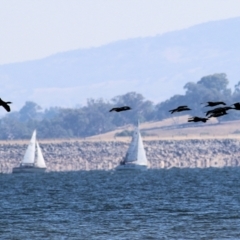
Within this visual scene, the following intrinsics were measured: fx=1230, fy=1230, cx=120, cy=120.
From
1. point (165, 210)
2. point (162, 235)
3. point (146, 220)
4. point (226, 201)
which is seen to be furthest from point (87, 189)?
point (162, 235)

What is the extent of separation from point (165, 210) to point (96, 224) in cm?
1302

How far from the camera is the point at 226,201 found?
302 feet

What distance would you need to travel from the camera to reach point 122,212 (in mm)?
81188

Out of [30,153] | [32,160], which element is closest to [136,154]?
[30,153]

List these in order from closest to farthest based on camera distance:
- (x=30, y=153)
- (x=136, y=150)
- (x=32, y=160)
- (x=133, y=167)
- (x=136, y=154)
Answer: (x=136, y=154)
(x=136, y=150)
(x=133, y=167)
(x=30, y=153)
(x=32, y=160)

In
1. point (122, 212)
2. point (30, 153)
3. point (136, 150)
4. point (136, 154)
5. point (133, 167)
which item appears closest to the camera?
point (122, 212)

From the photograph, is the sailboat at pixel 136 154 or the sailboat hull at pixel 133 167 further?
the sailboat hull at pixel 133 167

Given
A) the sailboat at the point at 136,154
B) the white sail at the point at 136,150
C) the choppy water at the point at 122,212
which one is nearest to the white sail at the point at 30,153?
the sailboat at the point at 136,154

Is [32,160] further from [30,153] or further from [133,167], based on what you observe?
[133,167]

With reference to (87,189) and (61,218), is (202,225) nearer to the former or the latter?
(61,218)

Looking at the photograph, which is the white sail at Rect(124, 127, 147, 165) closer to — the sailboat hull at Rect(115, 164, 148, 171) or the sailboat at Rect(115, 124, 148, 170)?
the sailboat at Rect(115, 124, 148, 170)

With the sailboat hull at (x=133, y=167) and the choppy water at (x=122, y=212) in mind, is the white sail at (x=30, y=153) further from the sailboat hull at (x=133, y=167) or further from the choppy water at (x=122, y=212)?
the choppy water at (x=122, y=212)

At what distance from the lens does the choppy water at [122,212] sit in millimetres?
64125

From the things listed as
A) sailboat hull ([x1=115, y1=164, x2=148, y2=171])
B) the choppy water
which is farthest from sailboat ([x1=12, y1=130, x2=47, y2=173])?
the choppy water
